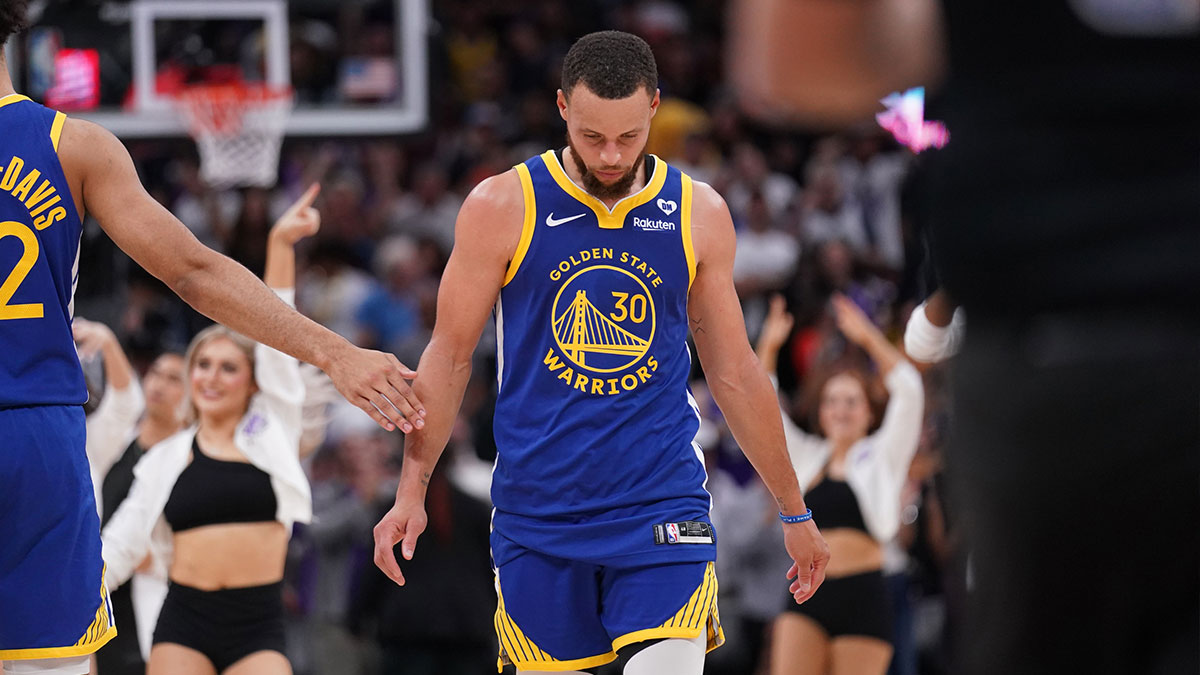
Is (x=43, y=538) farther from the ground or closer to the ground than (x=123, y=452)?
farther from the ground

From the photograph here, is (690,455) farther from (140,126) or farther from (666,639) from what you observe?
(140,126)

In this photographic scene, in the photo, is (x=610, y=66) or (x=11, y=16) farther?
(x=610, y=66)

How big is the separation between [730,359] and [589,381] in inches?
22.1

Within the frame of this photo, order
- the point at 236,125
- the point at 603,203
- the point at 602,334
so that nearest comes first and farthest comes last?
1. the point at 602,334
2. the point at 603,203
3. the point at 236,125

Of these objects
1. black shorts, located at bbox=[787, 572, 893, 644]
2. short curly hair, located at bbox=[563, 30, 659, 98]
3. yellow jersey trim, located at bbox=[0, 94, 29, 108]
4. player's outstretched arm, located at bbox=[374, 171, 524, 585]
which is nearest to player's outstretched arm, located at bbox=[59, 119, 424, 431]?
yellow jersey trim, located at bbox=[0, 94, 29, 108]

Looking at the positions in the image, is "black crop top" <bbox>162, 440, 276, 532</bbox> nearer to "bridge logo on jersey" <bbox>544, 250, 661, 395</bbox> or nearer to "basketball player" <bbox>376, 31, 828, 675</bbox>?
"basketball player" <bbox>376, 31, 828, 675</bbox>

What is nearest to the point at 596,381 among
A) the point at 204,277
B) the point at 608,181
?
the point at 608,181

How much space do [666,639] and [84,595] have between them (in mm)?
1874

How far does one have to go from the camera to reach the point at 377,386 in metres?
4.91

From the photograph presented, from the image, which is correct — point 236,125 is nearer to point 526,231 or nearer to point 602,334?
point 526,231

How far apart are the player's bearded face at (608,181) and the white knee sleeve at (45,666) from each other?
2.29m

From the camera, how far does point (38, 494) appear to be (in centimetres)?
436

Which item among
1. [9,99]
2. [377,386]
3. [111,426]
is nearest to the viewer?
[9,99]

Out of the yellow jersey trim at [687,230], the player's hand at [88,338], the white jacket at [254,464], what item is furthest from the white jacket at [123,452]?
the yellow jersey trim at [687,230]
